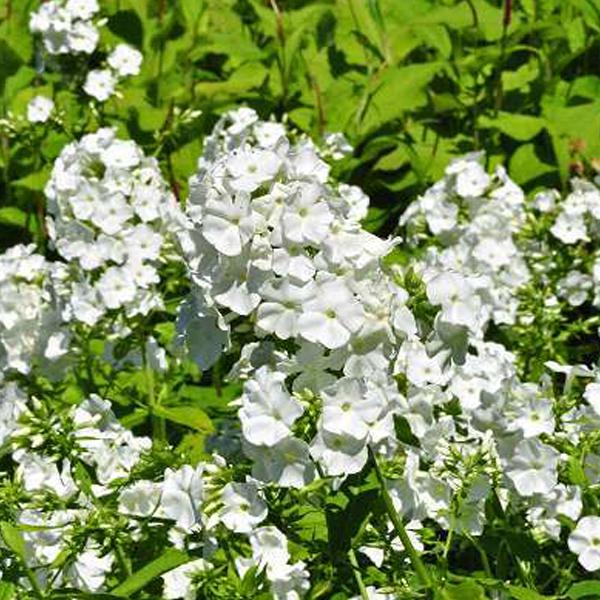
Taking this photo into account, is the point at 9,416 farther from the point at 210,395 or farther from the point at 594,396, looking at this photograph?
the point at 210,395

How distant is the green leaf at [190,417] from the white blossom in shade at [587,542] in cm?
105

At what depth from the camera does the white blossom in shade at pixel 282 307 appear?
2254 millimetres

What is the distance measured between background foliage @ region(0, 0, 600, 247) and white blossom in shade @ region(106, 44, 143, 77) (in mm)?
149

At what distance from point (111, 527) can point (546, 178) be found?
2622 mm

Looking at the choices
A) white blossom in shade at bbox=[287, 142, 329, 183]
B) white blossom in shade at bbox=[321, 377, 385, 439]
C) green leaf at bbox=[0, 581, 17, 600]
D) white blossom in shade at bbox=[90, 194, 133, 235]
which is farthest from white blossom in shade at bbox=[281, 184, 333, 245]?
white blossom in shade at bbox=[90, 194, 133, 235]

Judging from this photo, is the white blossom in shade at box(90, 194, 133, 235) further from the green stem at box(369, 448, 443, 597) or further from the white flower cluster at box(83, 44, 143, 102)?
the green stem at box(369, 448, 443, 597)

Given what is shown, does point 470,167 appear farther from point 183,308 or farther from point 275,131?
point 183,308

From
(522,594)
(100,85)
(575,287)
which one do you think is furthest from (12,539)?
(100,85)

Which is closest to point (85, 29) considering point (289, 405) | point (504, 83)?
point (504, 83)

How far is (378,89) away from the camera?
4727 mm

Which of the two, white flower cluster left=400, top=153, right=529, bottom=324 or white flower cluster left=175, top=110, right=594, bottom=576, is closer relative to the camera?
white flower cluster left=175, top=110, right=594, bottom=576

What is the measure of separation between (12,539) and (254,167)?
0.67 m

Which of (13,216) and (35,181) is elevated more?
(35,181)

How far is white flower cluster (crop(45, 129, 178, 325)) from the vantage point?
354 cm
